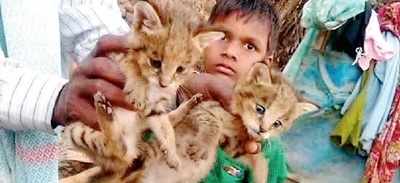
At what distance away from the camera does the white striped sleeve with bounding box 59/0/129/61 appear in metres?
0.98

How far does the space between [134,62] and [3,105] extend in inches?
12.1

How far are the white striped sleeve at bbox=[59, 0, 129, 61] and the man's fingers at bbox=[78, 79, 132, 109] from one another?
38 mm

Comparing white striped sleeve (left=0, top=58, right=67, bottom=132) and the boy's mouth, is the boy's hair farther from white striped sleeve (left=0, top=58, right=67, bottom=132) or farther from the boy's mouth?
white striped sleeve (left=0, top=58, right=67, bottom=132)

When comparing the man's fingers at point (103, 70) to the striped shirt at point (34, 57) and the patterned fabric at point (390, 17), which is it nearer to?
the striped shirt at point (34, 57)

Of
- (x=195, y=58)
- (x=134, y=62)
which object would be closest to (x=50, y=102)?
(x=134, y=62)

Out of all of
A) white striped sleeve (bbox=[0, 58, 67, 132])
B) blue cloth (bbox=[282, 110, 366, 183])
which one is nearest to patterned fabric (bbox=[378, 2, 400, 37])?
blue cloth (bbox=[282, 110, 366, 183])

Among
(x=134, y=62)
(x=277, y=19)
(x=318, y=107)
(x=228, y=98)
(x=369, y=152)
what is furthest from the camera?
(x=369, y=152)

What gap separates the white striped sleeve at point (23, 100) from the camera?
33.1 inches

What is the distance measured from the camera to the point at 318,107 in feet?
5.36

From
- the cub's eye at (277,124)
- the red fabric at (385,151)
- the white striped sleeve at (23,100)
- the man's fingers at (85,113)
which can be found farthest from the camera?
the red fabric at (385,151)

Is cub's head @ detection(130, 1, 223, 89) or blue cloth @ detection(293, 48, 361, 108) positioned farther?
blue cloth @ detection(293, 48, 361, 108)

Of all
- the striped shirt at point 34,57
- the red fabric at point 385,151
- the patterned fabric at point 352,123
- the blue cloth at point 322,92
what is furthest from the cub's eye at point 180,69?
the red fabric at point 385,151

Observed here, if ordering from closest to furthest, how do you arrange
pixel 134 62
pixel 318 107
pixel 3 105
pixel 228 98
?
pixel 3 105
pixel 134 62
pixel 228 98
pixel 318 107

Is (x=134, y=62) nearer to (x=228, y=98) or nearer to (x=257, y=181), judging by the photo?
(x=228, y=98)
